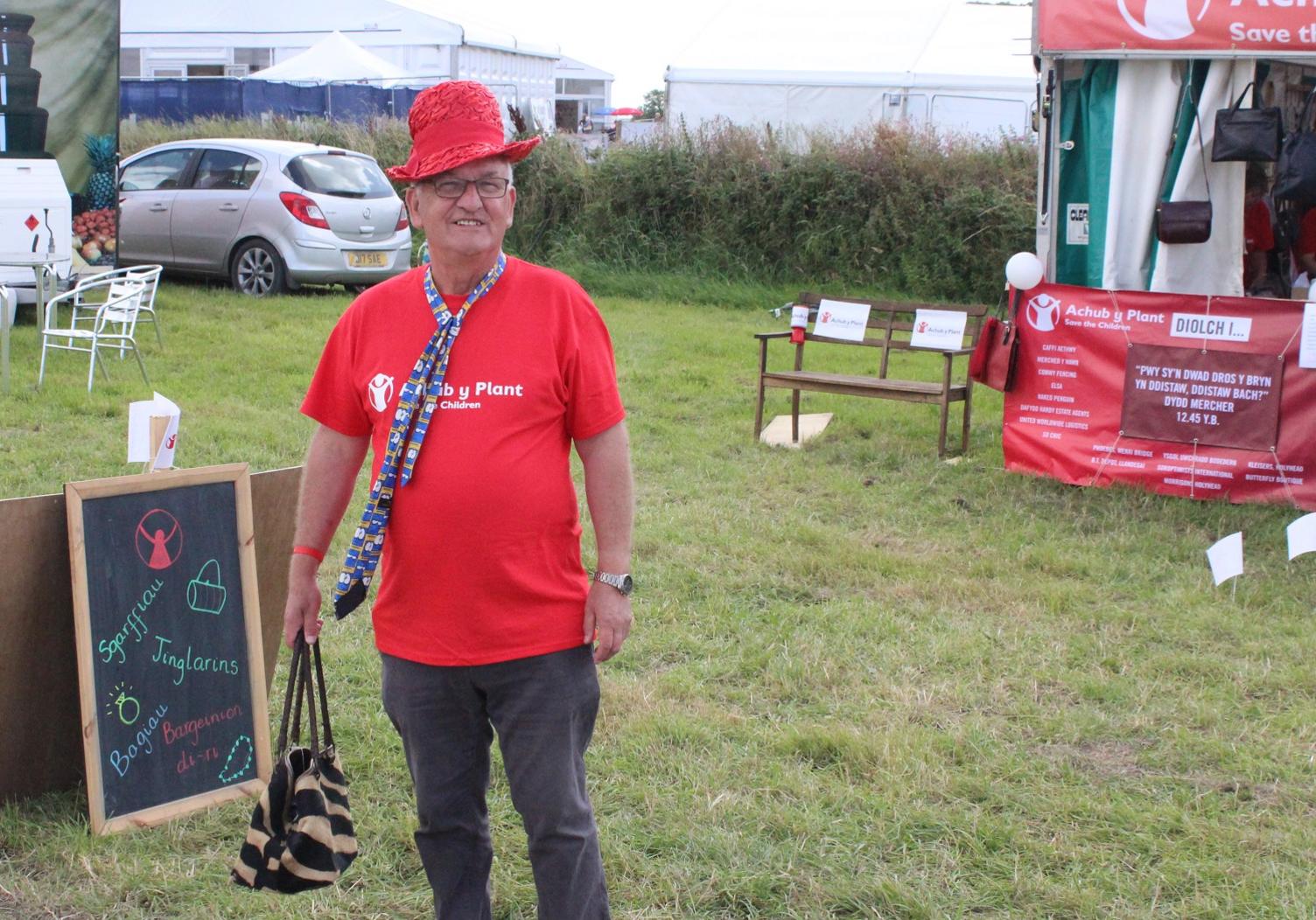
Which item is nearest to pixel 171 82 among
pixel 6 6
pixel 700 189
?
pixel 700 189

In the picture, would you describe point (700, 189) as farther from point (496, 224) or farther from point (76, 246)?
point (496, 224)

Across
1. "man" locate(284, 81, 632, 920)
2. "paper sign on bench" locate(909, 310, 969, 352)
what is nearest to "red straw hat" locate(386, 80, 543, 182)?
"man" locate(284, 81, 632, 920)

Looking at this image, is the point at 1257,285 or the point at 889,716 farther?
the point at 1257,285

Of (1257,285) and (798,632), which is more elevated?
(1257,285)

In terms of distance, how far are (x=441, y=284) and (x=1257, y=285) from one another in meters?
6.78

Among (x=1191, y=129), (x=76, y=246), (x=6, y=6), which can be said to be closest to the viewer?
(x=1191, y=129)

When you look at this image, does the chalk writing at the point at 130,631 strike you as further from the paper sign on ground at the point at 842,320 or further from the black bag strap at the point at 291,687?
the paper sign on ground at the point at 842,320

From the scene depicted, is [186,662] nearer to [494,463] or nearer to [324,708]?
[324,708]

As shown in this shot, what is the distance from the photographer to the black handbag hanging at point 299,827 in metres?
2.71

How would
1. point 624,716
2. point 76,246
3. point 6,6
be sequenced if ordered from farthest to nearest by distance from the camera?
point 76,246
point 6,6
point 624,716

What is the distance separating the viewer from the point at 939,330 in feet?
27.6

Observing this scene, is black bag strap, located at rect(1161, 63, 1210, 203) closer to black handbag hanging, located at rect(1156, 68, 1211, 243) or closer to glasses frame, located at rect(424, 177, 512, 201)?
black handbag hanging, located at rect(1156, 68, 1211, 243)

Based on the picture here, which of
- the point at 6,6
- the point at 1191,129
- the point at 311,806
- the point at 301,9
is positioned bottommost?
the point at 311,806

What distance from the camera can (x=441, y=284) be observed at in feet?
8.70
